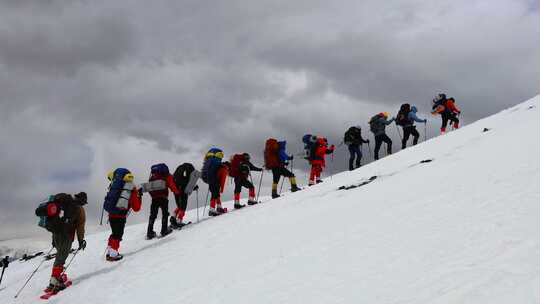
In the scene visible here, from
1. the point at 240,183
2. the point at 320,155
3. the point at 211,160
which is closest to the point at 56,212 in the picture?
the point at 211,160

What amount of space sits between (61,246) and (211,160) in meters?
5.55

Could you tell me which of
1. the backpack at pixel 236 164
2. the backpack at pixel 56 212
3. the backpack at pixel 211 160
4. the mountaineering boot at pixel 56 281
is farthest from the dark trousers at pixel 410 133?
the mountaineering boot at pixel 56 281

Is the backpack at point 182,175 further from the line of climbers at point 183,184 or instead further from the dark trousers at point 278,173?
the dark trousers at point 278,173

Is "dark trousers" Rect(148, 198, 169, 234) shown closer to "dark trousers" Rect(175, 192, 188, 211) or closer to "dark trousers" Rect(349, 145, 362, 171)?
"dark trousers" Rect(175, 192, 188, 211)

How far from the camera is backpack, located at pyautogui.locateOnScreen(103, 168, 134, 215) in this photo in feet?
34.7

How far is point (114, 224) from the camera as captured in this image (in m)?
10.5

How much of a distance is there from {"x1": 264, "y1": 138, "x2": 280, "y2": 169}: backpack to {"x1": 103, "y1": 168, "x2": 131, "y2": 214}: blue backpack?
17.5ft

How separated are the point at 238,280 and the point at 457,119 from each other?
17627 millimetres

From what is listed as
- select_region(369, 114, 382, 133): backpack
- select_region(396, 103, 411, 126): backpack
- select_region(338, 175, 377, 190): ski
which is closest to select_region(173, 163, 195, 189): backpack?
select_region(338, 175, 377, 190): ski

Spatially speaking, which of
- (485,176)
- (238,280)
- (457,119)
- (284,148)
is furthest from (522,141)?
(457,119)

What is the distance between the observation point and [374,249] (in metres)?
5.39

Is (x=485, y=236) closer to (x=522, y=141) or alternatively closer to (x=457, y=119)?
(x=522, y=141)

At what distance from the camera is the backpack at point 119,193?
1057 centimetres

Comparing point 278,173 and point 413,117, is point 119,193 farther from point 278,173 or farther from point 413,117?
point 413,117
